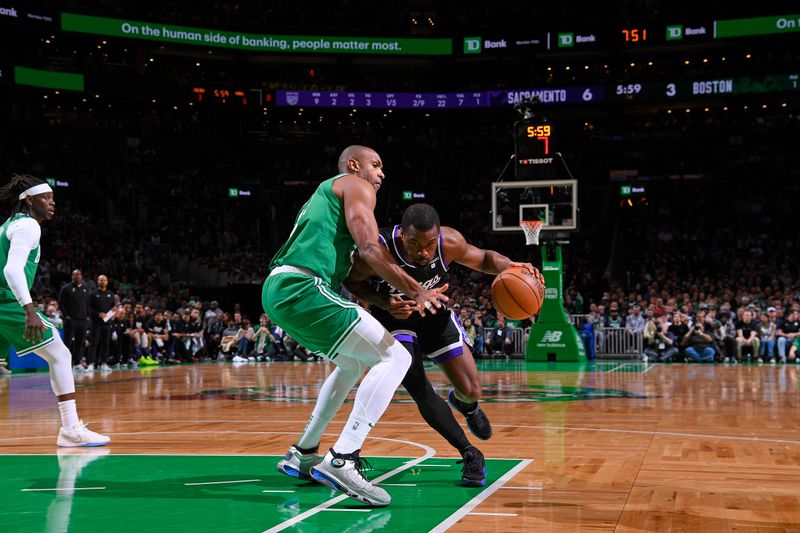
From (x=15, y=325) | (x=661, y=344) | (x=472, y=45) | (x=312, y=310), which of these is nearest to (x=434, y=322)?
(x=312, y=310)

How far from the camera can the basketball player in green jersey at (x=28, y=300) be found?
638 centimetres

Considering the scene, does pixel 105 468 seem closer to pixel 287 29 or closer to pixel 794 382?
pixel 794 382

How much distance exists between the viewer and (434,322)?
5.52m

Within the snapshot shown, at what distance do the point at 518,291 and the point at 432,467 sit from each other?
4.53 ft

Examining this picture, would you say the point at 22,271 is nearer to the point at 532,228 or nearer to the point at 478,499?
the point at 478,499

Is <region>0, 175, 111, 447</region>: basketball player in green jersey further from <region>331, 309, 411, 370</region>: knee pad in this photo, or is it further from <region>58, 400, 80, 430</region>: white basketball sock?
<region>331, 309, 411, 370</region>: knee pad

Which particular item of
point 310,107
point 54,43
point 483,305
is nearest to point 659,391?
point 483,305

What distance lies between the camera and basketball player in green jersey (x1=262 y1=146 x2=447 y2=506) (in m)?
4.52

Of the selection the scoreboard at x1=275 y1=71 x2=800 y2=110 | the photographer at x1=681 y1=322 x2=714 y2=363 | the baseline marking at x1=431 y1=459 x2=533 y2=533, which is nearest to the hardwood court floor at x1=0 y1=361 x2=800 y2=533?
the baseline marking at x1=431 y1=459 x2=533 y2=533

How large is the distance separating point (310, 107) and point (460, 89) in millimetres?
6422

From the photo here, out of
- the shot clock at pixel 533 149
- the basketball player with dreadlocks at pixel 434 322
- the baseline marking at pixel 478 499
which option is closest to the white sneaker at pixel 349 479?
the baseline marking at pixel 478 499

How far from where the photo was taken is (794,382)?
1366cm

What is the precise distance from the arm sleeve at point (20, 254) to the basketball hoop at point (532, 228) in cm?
1427

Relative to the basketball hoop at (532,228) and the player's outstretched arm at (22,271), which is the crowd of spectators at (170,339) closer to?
the basketball hoop at (532,228)
